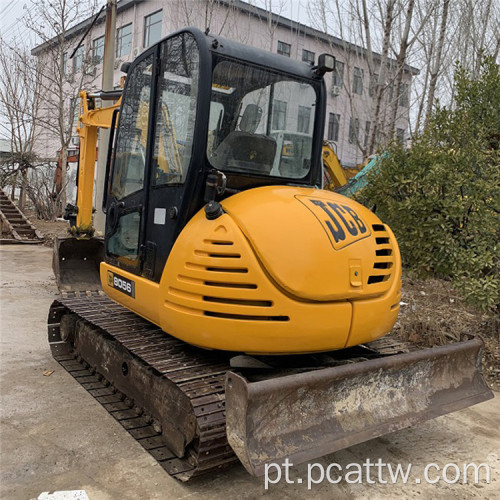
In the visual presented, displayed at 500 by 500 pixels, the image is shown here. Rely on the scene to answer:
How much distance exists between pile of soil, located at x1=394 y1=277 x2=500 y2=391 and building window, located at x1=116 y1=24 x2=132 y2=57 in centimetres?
1960

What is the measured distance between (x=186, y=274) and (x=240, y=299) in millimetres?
378

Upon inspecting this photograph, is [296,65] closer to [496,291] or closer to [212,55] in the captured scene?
[212,55]

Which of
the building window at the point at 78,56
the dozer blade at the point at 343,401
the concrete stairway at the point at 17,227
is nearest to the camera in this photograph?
the dozer blade at the point at 343,401

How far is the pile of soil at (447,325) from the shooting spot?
5.25m

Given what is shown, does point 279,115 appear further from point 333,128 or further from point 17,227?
point 333,128

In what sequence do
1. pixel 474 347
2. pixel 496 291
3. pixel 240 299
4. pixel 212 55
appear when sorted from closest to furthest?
pixel 240 299, pixel 212 55, pixel 474 347, pixel 496 291

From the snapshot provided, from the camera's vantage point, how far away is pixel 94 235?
7.74 m

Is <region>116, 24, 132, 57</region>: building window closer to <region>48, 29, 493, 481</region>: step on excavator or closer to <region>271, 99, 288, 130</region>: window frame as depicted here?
<region>48, 29, 493, 481</region>: step on excavator

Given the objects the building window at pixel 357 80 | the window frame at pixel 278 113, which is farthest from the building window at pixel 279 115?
the building window at pixel 357 80

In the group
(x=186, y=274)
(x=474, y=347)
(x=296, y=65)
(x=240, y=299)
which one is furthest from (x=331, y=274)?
(x=296, y=65)

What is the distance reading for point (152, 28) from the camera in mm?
21219

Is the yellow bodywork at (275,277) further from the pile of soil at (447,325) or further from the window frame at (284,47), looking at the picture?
the window frame at (284,47)

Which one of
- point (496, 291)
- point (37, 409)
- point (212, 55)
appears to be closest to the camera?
point (212, 55)

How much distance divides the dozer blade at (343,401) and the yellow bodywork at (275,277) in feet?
0.88
